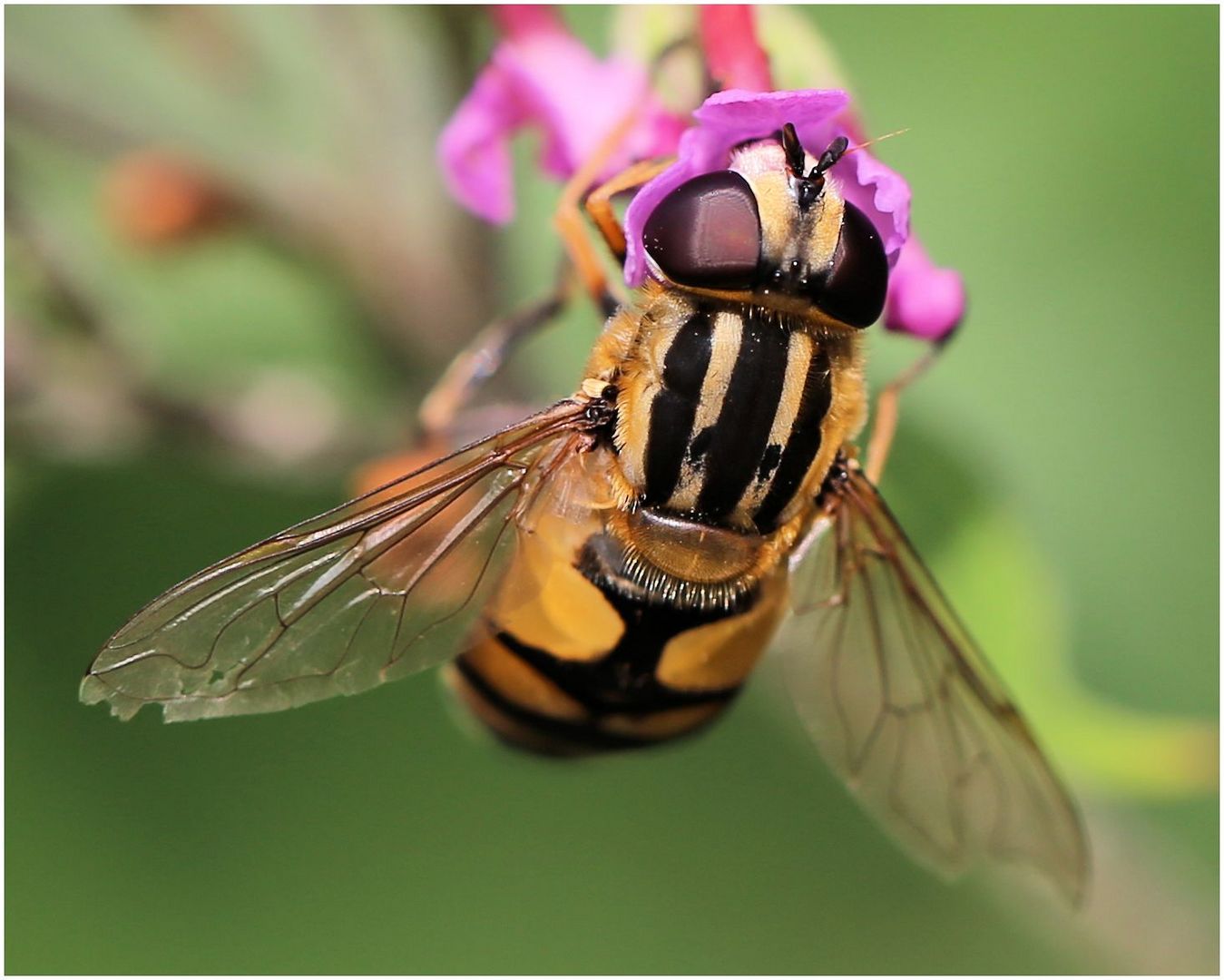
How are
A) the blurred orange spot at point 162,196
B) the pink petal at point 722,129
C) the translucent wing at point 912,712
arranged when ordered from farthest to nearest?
the blurred orange spot at point 162,196 < the translucent wing at point 912,712 < the pink petal at point 722,129

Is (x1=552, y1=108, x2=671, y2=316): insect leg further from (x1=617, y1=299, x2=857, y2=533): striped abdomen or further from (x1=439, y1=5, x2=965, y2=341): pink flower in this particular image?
(x1=617, y1=299, x2=857, y2=533): striped abdomen

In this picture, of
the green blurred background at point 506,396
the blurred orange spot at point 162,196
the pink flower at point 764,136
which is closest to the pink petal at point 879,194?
the pink flower at point 764,136

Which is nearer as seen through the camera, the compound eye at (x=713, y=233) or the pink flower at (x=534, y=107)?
the compound eye at (x=713, y=233)

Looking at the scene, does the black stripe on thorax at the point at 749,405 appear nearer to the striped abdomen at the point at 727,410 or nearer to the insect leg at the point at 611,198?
the striped abdomen at the point at 727,410

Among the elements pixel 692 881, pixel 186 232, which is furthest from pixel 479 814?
pixel 186 232

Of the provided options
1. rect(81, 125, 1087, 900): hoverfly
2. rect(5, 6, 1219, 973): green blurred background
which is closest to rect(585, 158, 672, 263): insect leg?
rect(81, 125, 1087, 900): hoverfly

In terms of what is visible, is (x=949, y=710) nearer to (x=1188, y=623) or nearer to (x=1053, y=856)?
(x=1053, y=856)

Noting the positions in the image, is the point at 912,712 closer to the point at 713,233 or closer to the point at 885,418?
the point at 885,418
